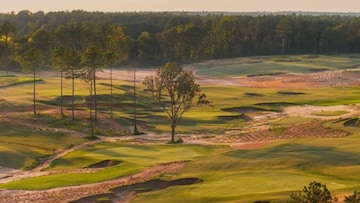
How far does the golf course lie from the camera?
35.2 meters

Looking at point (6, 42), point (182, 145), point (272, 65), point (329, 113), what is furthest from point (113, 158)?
point (272, 65)

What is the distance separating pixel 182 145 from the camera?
187 feet

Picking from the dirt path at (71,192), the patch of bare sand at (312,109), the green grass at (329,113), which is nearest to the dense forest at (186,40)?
the patch of bare sand at (312,109)

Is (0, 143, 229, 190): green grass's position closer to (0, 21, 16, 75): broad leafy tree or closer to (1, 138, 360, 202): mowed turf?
(1, 138, 360, 202): mowed turf

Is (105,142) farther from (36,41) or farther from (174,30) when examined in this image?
(174,30)

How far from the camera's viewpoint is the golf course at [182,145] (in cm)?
3516

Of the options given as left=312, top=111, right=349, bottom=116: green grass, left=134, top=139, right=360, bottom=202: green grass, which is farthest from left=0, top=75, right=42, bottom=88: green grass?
left=134, top=139, right=360, bottom=202: green grass

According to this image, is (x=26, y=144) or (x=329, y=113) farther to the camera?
(x=329, y=113)

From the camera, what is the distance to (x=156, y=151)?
2079 inches

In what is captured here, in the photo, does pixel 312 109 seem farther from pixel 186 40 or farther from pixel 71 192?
pixel 186 40

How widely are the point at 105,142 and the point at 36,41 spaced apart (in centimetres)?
7946

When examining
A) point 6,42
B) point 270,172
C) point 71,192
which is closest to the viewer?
point 71,192

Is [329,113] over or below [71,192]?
below

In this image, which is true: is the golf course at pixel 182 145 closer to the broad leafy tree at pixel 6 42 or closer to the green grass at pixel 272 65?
the green grass at pixel 272 65
